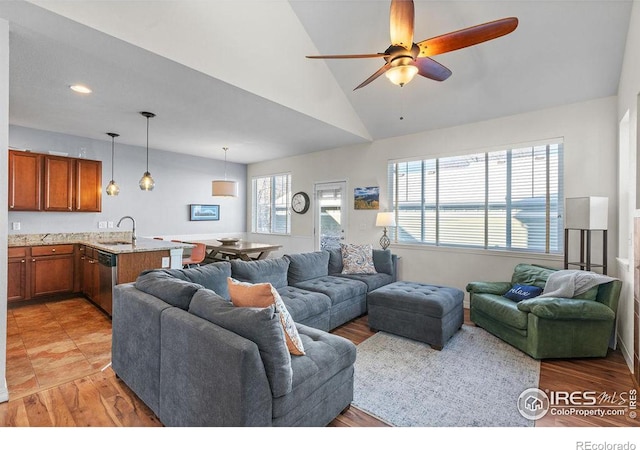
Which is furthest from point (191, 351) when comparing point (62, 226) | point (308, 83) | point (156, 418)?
point (62, 226)

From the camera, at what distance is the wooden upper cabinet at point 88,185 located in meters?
4.94

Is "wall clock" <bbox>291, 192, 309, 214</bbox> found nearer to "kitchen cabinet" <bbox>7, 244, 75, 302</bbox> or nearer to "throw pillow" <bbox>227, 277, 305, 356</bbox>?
"kitchen cabinet" <bbox>7, 244, 75, 302</bbox>

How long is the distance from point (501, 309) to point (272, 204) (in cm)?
542

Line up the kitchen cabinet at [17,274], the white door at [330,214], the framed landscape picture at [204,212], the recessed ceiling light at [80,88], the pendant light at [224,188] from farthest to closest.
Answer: the framed landscape picture at [204,212] → the white door at [330,214] → the pendant light at [224,188] → the kitchen cabinet at [17,274] → the recessed ceiling light at [80,88]

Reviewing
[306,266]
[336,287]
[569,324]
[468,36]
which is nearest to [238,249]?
[306,266]

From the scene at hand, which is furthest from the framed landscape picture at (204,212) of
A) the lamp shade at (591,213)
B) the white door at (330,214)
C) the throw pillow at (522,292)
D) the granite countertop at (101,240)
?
the lamp shade at (591,213)

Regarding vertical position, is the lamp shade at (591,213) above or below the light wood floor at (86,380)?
above

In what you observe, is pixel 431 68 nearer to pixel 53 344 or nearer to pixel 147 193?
pixel 53 344

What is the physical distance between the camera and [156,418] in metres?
1.97

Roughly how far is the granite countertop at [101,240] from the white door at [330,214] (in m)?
2.64

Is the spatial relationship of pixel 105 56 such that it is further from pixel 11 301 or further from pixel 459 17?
pixel 11 301

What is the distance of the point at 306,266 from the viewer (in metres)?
3.99

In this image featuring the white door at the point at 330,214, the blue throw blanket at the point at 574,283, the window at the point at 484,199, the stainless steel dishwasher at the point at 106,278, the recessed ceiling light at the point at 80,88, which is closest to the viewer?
the blue throw blanket at the point at 574,283

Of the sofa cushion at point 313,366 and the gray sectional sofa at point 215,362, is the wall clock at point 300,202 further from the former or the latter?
the sofa cushion at point 313,366
